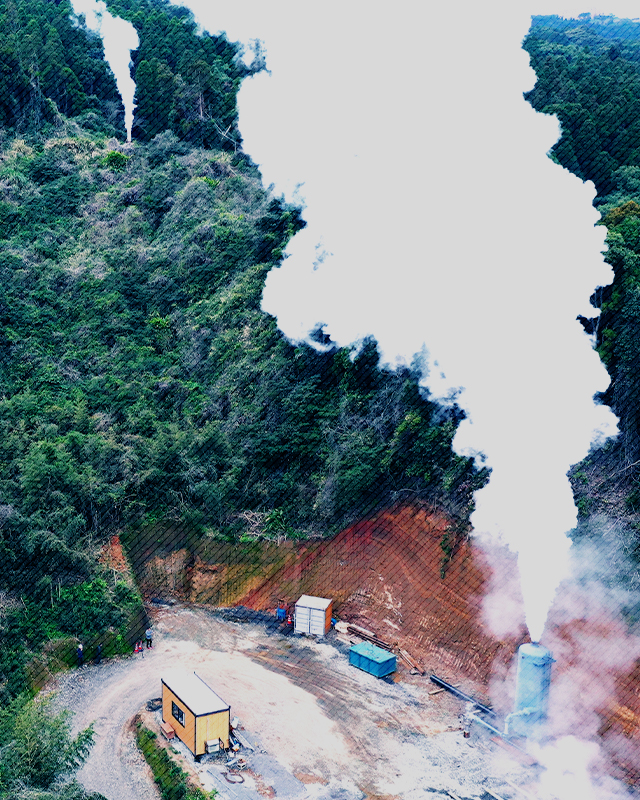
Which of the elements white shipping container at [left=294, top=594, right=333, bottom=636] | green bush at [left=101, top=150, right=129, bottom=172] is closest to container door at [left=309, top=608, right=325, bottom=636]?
white shipping container at [left=294, top=594, right=333, bottom=636]

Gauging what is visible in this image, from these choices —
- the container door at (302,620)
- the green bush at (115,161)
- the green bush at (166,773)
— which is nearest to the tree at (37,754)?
the green bush at (166,773)

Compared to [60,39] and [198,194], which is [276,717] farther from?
[60,39]

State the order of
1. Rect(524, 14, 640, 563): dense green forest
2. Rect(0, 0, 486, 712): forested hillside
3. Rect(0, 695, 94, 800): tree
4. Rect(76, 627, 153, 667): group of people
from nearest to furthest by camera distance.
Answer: Rect(0, 695, 94, 800): tree
Rect(76, 627, 153, 667): group of people
Rect(524, 14, 640, 563): dense green forest
Rect(0, 0, 486, 712): forested hillside

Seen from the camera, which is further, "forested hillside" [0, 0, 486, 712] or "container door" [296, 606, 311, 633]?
"container door" [296, 606, 311, 633]

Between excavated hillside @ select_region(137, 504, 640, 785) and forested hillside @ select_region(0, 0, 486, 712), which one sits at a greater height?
forested hillside @ select_region(0, 0, 486, 712)

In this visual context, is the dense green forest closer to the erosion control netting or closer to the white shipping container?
the erosion control netting
